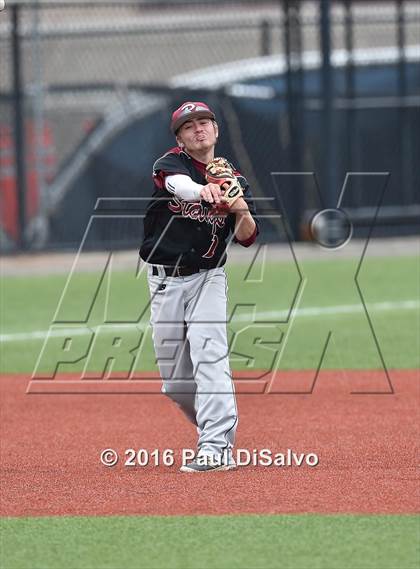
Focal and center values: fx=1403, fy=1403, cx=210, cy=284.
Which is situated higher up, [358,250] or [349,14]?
[349,14]

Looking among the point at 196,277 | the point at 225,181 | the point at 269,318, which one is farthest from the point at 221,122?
the point at 225,181

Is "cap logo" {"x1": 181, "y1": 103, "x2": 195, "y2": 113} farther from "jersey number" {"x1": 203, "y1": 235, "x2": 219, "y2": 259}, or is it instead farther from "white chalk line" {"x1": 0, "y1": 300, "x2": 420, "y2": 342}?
"white chalk line" {"x1": 0, "y1": 300, "x2": 420, "y2": 342}

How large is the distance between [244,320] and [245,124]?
7.41 metres

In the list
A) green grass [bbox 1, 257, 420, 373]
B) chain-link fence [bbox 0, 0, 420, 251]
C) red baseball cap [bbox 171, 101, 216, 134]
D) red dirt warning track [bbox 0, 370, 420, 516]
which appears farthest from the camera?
chain-link fence [bbox 0, 0, 420, 251]

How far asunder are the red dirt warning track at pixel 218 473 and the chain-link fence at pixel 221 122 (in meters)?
8.98

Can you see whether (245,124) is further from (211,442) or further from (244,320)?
(211,442)

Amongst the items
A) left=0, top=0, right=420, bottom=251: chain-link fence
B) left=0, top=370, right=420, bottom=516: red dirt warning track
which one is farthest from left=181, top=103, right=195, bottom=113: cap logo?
left=0, top=0, right=420, bottom=251: chain-link fence

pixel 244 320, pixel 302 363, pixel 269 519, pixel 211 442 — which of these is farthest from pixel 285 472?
pixel 244 320

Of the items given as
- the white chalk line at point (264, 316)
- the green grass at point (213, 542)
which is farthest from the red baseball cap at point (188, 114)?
the white chalk line at point (264, 316)

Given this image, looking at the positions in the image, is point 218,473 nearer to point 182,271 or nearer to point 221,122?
point 182,271

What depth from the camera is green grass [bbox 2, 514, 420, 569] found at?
5.12 m

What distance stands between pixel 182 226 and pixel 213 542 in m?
2.05

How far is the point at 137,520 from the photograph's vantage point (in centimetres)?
579

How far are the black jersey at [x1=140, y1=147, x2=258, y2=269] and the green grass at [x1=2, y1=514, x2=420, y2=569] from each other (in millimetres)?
1624
